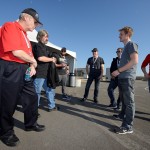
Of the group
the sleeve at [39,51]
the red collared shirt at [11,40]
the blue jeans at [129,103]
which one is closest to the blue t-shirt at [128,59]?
the blue jeans at [129,103]

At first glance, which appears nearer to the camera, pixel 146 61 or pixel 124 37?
pixel 124 37

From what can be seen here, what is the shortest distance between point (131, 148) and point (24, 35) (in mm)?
2502

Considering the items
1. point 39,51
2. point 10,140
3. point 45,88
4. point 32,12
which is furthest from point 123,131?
point 32,12

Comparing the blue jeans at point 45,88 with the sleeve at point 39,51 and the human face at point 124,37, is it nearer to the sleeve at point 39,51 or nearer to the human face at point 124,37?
the sleeve at point 39,51

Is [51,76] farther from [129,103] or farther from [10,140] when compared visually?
[10,140]

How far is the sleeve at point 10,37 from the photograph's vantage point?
299 centimetres

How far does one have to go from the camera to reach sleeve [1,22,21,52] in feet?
9.80

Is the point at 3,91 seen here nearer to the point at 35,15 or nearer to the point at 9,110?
the point at 9,110

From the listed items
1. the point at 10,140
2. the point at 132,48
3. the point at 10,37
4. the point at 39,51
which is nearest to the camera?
the point at 10,37

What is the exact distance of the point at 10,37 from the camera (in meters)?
2.99

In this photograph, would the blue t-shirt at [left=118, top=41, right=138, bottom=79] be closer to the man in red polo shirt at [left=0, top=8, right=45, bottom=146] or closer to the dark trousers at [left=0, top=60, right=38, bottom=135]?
the man in red polo shirt at [left=0, top=8, right=45, bottom=146]

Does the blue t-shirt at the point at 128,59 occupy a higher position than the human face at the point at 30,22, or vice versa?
the human face at the point at 30,22

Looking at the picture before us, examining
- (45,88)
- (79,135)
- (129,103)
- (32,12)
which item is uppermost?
(32,12)

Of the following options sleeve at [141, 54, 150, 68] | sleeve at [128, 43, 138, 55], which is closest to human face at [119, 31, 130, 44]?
sleeve at [128, 43, 138, 55]
